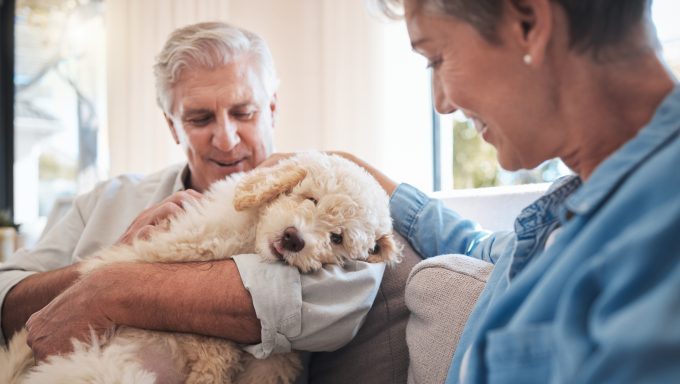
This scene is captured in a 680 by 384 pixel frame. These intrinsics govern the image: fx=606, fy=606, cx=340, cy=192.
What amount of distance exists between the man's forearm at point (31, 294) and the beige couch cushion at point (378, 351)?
2.38 feet

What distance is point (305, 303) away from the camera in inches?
48.7

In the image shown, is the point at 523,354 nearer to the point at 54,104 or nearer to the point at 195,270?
the point at 195,270

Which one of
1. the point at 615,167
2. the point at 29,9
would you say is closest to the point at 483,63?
the point at 615,167

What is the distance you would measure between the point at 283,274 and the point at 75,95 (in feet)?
13.1

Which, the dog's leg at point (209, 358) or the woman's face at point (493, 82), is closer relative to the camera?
the woman's face at point (493, 82)

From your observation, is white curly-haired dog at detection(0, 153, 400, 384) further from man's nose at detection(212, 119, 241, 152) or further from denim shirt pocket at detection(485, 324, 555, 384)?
denim shirt pocket at detection(485, 324, 555, 384)

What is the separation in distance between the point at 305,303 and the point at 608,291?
725mm

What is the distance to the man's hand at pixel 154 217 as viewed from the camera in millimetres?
1536

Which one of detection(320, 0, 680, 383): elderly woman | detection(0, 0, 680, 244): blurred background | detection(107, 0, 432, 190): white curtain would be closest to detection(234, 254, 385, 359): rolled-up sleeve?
detection(320, 0, 680, 383): elderly woman

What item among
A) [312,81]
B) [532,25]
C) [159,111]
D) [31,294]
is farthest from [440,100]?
[159,111]

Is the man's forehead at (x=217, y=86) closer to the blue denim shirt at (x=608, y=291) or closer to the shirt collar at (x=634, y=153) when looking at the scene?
the blue denim shirt at (x=608, y=291)

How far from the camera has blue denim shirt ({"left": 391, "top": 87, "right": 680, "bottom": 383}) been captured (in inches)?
21.9

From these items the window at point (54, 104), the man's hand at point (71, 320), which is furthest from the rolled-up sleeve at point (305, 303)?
the window at point (54, 104)

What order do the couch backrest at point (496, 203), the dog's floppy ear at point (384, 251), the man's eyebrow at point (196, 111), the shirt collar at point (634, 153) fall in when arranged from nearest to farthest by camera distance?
the shirt collar at point (634, 153) → the dog's floppy ear at point (384, 251) → the couch backrest at point (496, 203) → the man's eyebrow at point (196, 111)
